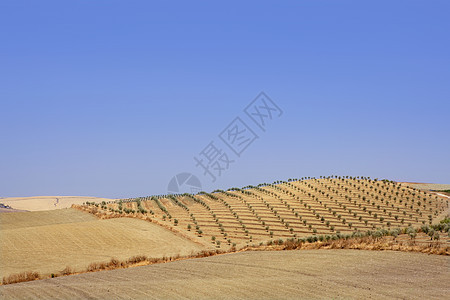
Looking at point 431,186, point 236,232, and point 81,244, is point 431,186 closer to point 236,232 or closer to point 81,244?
point 236,232

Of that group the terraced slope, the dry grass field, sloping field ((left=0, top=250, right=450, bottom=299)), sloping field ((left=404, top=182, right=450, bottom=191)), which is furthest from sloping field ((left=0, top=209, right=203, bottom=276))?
sloping field ((left=404, top=182, right=450, bottom=191))

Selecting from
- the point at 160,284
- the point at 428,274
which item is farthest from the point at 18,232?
the point at 428,274

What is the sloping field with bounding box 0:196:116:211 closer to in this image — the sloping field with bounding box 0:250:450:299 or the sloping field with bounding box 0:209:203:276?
the sloping field with bounding box 0:209:203:276

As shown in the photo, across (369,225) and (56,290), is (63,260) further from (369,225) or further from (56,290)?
(369,225)

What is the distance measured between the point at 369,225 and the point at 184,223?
16.7 meters

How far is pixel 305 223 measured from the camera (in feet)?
123

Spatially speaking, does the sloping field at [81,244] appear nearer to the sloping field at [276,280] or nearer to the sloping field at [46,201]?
the sloping field at [276,280]

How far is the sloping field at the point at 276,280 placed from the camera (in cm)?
1138

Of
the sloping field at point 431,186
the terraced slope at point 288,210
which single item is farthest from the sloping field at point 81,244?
the sloping field at point 431,186

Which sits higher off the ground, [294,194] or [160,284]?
[294,194]

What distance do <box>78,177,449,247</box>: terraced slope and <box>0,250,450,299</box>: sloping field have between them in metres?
14.1

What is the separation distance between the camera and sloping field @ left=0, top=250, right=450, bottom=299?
11.4 meters

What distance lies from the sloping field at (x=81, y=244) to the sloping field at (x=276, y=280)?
6.84 metres

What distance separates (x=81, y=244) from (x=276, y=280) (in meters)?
18.2
